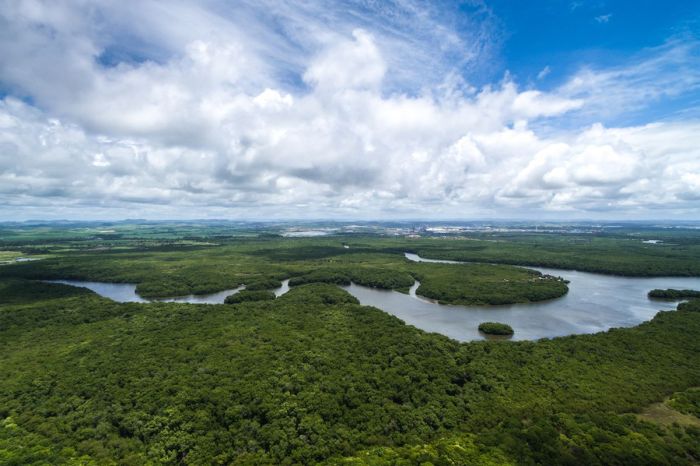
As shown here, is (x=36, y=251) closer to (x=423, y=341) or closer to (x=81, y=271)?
(x=81, y=271)

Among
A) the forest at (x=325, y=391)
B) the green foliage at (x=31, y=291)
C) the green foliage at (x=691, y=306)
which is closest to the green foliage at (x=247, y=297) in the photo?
the forest at (x=325, y=391)

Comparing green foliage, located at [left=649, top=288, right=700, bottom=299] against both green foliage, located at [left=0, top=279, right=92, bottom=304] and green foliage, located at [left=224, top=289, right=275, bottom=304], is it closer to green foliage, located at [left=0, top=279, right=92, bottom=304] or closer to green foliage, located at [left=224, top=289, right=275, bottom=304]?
green foliage, located at [left=224, top=289, right=275, bottom=304]

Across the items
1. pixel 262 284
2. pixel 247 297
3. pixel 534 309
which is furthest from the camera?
pixel 262 284

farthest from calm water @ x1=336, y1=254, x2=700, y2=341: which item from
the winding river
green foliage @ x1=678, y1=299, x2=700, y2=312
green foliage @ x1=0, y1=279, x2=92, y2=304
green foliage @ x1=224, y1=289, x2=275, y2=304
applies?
green foliage @ x1=0, y1=279, x2=92, y2=304

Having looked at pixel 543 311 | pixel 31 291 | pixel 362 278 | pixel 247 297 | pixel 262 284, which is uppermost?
pixel 31 291

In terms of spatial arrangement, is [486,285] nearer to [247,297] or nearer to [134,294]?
[247,297]

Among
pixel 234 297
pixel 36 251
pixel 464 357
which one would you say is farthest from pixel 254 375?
pixel 36 251

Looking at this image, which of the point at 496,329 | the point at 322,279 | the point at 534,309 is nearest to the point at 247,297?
the point at 322,279

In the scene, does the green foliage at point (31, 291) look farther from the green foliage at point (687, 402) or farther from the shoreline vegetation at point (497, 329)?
the green foliage at point (687, 402)
